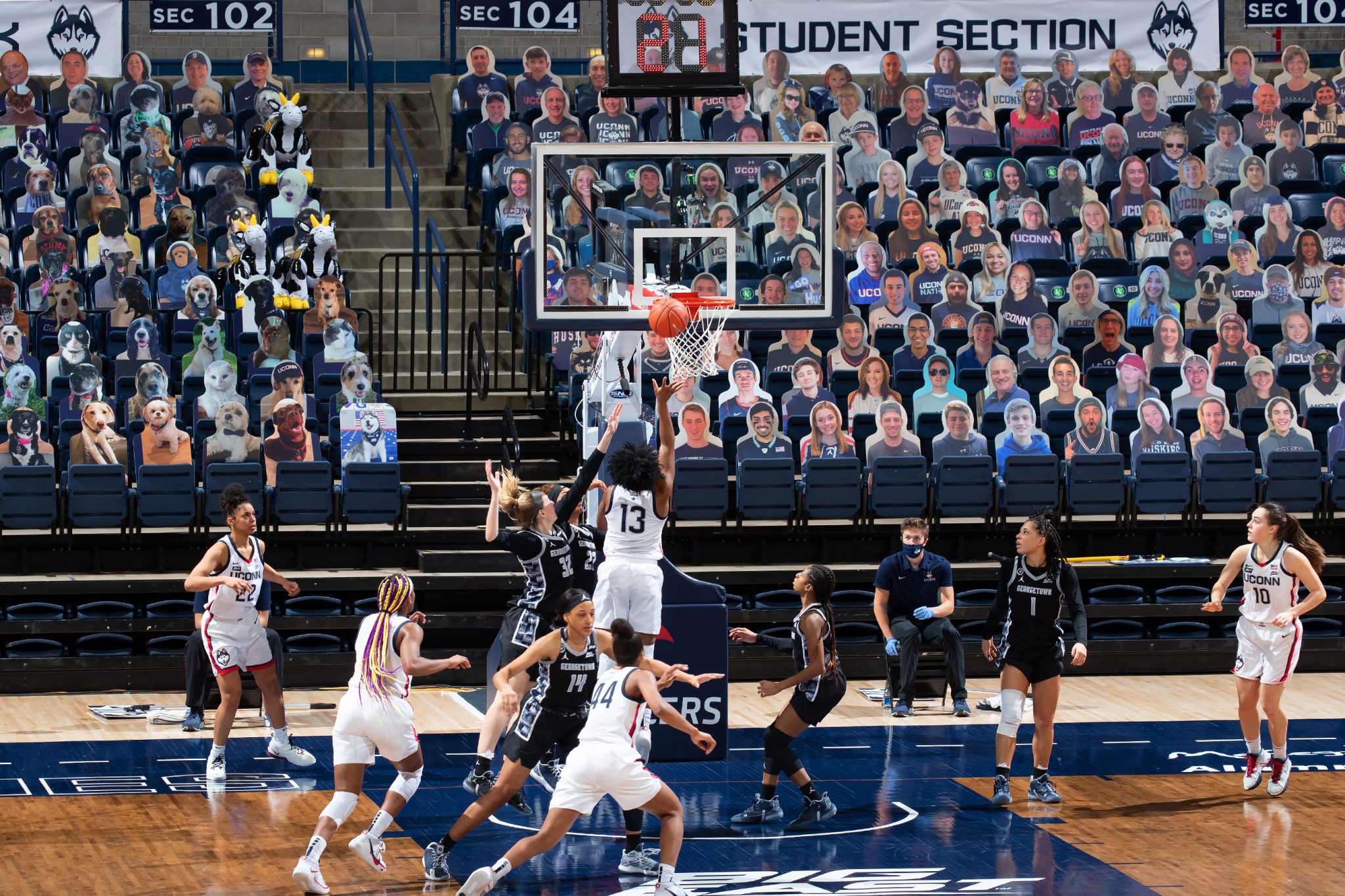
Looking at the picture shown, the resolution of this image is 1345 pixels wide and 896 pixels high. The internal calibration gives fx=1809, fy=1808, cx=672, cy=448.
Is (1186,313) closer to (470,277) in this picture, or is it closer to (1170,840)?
(470,277)

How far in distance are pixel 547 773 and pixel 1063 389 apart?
6.97 metres

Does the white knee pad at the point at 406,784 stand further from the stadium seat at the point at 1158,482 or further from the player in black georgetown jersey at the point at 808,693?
the stadium seat at the point at 1158,482

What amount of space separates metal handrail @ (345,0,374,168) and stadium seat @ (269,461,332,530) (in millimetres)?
6121

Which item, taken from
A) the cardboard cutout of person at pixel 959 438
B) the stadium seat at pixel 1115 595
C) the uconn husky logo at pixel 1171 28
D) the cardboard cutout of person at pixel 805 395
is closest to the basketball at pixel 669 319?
the cardboard cutout of person at pixel 805 395

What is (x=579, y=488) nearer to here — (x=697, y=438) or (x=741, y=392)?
(x=697, y=438)

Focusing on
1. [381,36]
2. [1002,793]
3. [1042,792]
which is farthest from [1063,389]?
[381,36]

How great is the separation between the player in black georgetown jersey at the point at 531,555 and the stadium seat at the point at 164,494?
4.29 m

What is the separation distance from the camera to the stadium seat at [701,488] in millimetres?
14391

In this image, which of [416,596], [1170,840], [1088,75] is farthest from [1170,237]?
[1170,840]

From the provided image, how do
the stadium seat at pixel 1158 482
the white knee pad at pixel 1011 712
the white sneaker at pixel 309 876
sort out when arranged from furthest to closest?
the stadium seat at pixel 1158 482 < the white knee pad at pixel 1011 712 < the white sneaker at pixel 309 876

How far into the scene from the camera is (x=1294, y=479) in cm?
1518

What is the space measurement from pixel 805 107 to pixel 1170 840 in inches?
436

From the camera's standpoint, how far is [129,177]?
1795cm

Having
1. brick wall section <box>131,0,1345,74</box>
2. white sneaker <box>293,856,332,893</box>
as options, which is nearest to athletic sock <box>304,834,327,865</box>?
white sneaker <box>293,856,332,893</box>
